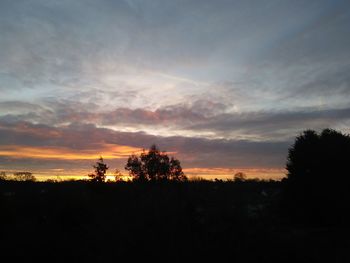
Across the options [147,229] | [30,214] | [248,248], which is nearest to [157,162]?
[30,214]

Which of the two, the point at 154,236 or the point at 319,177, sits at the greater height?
the point at 319,177

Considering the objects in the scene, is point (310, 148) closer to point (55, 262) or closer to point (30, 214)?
point (55, 262)

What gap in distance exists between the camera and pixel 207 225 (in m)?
23.2

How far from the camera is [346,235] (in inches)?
971

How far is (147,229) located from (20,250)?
750 centimetres

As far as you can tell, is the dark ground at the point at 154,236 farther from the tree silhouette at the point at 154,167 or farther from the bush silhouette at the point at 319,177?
the tree silhouette at the point at 154,167

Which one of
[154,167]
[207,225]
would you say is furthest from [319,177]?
[154,167]

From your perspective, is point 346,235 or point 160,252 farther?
point 346,235

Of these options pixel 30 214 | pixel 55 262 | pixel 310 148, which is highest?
pixel 310 148

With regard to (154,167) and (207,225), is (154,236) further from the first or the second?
(154,167)

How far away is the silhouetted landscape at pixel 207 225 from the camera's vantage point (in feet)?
62.5

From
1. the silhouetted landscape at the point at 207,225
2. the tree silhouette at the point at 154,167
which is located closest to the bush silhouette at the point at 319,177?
the silhouetted landscape at the point at 207,225

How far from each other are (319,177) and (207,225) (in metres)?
12.2

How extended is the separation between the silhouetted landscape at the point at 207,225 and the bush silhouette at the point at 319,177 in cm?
8
